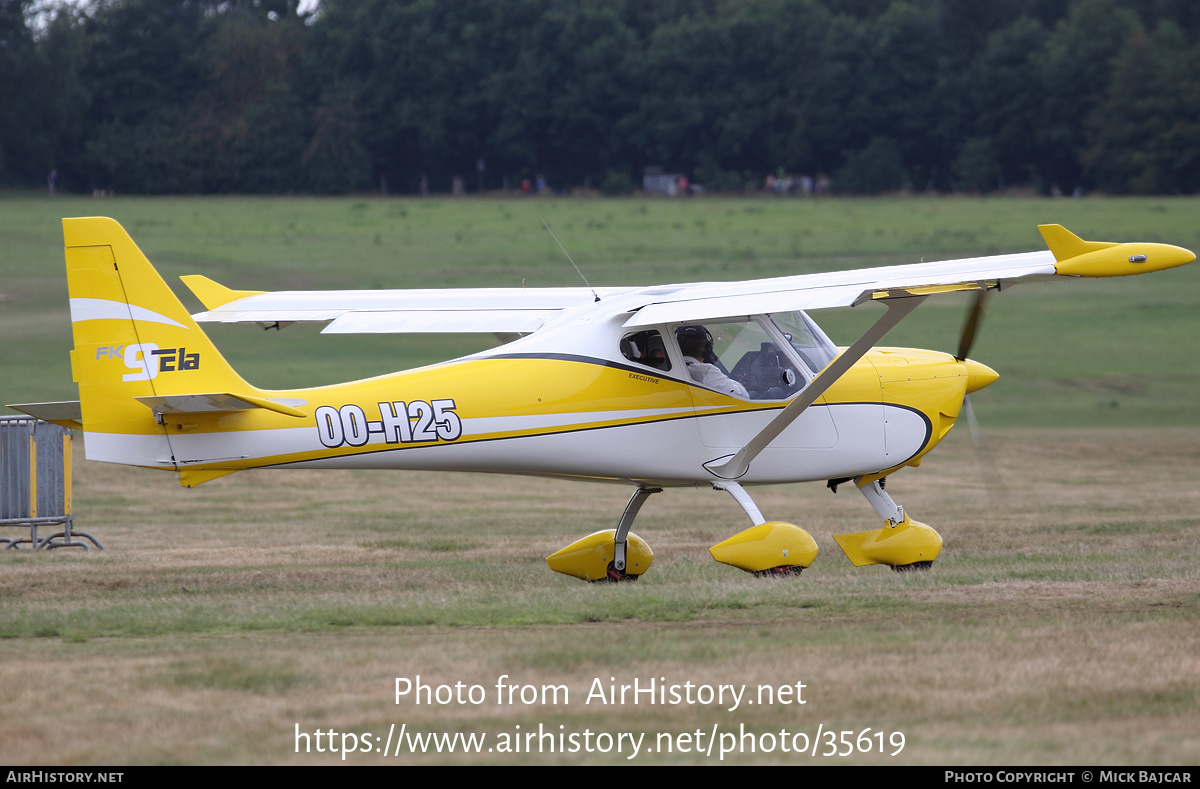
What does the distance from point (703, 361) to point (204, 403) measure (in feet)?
12.1

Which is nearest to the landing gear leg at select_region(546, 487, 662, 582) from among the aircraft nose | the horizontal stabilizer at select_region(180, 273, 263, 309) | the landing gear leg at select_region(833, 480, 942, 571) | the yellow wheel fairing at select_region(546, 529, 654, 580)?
the yellow wheel fairing at select_region(546, 529, 654, 580)

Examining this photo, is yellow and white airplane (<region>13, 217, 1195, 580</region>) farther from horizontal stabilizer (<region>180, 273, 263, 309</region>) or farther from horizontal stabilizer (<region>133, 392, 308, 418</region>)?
horizontal stabilizer (<region>180, 273, 263, 309</region>)

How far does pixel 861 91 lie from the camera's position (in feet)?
234

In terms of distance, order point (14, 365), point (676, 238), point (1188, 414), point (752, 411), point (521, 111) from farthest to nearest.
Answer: point (521, 111)
point (676, 238)
point (14, 365)
point (1188, 414)
point (752, 411)

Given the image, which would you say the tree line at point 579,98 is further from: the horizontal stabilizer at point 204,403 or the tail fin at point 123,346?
the horizontal stabilizer at point 204,403

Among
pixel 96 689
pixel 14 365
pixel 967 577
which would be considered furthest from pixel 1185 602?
pixel 14 365

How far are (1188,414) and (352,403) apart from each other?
24.0m

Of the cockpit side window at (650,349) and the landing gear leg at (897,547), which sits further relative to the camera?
the landing gear leg at (897,547)

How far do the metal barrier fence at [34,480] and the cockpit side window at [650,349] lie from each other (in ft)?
22.4

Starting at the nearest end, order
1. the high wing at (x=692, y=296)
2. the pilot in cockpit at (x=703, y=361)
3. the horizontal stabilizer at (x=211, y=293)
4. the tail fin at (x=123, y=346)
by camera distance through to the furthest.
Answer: the high wing at (x=692, y=296)
the tail fin at (x=123, y=346)
the pilot in cockpit at (x=703, y=361)
the horizontal stabilizer at (x=211, y=293)

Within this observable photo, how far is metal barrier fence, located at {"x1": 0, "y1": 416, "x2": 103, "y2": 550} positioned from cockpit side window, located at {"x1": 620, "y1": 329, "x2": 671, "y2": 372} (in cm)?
683

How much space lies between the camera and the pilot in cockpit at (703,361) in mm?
10719

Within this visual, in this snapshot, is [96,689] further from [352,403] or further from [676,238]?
[676,238]

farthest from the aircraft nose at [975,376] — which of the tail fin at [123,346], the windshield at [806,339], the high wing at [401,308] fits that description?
the tail fin at [123,346]
